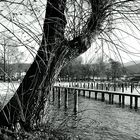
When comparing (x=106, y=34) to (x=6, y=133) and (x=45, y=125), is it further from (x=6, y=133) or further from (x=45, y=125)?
(x=6, y=133)

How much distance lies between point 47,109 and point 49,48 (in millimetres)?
1230

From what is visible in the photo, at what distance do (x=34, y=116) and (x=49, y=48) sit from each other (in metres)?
1.29

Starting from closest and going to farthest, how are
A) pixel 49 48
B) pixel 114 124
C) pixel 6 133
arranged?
pixel 6 133 → pixel 49 48 → pixel 114 124

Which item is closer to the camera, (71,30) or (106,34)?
(71,30)

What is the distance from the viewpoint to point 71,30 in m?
3.88

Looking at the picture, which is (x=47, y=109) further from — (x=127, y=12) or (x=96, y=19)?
(x=127, y=12)

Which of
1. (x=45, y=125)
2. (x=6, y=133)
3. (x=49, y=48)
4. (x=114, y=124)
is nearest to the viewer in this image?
(x=6, y=133)

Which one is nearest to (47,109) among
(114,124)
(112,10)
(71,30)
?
(71,30)

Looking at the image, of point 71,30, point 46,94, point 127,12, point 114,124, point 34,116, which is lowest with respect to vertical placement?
point 114,124

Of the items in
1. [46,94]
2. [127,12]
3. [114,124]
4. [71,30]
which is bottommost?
[114,124]

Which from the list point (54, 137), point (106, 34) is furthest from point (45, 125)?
point (106, 34)

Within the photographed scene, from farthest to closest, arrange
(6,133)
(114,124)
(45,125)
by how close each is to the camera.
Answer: (114,124) → (45,125) → (6,133)

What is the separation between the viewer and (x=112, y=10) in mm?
4004

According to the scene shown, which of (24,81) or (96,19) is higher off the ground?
(96,19)
